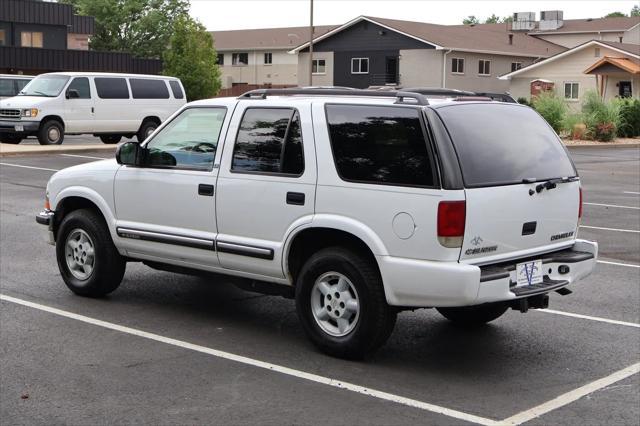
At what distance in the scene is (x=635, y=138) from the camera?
141 feet

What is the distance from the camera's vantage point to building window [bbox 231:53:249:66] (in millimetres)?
85319

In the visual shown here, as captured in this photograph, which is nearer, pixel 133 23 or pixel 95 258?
pixel 95 258

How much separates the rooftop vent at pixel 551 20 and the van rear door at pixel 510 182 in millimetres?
85931

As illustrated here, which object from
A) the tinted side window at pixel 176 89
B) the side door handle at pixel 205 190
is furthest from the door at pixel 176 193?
the tinted side window at pixel 176 89

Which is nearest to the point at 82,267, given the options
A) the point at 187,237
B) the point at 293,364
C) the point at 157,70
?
the point at 187,237

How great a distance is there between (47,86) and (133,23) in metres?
58.9

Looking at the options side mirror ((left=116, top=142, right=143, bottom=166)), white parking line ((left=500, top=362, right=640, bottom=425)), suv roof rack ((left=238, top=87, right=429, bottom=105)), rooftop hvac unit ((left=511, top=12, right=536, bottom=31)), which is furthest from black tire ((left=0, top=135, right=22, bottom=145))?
rooftop hvac unit ((left=511, top=12, right=536, bottom=31))

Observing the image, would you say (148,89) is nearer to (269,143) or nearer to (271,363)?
(269,143)

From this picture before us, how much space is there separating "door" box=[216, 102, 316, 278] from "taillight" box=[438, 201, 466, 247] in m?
1.09

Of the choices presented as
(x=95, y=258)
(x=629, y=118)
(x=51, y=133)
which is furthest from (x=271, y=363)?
(x=629, y=118)

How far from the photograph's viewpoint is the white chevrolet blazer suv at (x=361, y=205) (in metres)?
6.44

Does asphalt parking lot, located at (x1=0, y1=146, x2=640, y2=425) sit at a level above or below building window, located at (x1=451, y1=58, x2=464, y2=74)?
below

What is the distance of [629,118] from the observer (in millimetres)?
43094

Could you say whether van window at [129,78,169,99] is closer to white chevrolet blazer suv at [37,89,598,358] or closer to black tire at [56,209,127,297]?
black tire at [56,209,127,297]
